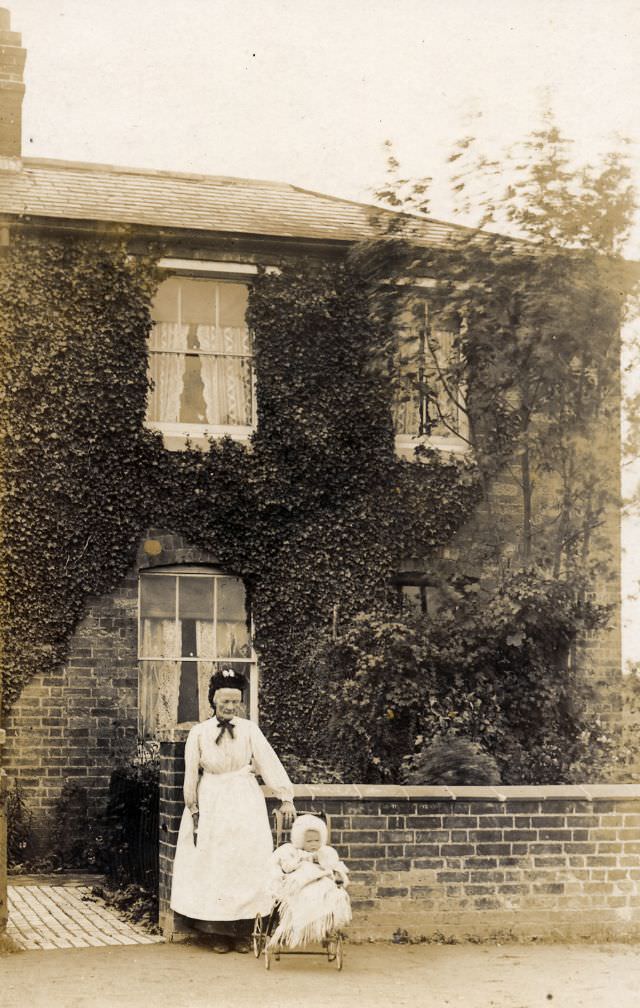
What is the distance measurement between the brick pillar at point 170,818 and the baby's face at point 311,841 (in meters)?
1.12

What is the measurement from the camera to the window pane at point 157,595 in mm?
15516

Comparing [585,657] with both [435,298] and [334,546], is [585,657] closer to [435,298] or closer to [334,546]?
[334,546]

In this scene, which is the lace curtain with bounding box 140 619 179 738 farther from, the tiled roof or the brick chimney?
the brick chimney

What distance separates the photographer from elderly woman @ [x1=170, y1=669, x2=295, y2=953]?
898cm

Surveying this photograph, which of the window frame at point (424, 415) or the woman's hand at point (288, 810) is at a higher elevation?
the window frame at point (424, 415)

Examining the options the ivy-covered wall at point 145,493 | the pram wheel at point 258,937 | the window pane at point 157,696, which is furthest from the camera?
the window pane at point 157,696

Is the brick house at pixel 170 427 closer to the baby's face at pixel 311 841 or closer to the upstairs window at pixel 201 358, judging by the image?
the upstairs window at pixel 201 358

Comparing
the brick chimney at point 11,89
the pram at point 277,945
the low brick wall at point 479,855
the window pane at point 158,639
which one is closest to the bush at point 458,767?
the low brick wall at point 479,855

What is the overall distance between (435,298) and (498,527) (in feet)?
9.28

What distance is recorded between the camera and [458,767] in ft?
36.4

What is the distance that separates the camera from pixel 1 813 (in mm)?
9164

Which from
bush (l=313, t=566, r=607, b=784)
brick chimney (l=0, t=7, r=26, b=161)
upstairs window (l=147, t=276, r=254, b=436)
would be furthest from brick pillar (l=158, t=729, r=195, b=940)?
brick chimney (l=0, t=7, r=26, b=161)

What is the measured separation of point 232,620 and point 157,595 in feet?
2.95

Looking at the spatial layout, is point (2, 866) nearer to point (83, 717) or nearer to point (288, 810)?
point (288, 810)
